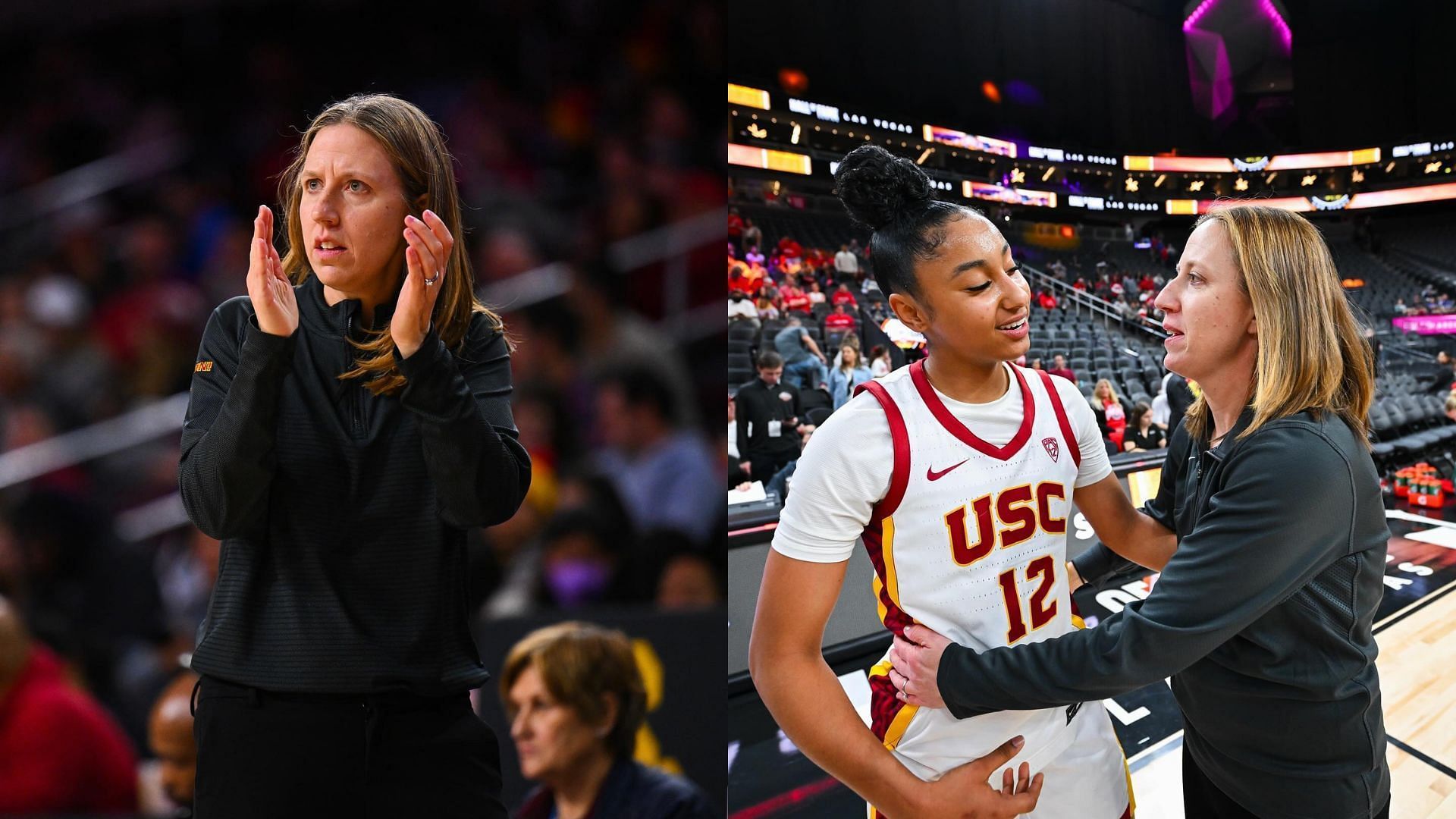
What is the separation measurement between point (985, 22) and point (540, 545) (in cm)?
1547

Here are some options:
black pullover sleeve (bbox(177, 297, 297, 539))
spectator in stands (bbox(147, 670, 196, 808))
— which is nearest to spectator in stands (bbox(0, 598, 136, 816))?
spectator in stands (bbox(147, 670, 196, 808))

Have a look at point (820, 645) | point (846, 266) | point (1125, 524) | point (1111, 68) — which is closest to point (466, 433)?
point (820, 645)

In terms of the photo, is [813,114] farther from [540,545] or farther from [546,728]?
[546,728]

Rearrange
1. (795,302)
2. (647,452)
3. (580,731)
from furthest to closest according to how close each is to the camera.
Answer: (795,302)
(647,452)
(580,731)

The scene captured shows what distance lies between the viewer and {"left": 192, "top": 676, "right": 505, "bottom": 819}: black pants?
812 mm

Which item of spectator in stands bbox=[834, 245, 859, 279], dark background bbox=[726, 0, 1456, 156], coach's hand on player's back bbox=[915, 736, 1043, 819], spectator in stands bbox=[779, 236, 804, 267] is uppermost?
dark background bbox=[726, 0, 1456, 156]

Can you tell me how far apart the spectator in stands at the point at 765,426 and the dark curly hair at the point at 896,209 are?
Result: 297 centimetres

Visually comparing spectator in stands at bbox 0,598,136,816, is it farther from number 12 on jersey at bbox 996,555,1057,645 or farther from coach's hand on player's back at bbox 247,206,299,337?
number 12 on jersey at bbox 996,555,1057,645

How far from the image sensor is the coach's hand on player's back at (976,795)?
33.9 inches

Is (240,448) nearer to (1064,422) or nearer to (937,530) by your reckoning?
(937,530)

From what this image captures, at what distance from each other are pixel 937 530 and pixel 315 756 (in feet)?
2.35


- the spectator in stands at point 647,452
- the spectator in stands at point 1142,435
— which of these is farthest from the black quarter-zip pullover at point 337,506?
the spectator in stands at point 1142,435

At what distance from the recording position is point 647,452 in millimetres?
3469

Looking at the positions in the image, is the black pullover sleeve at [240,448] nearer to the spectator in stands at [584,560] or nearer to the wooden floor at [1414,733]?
the wooden floor at [1414,733]
